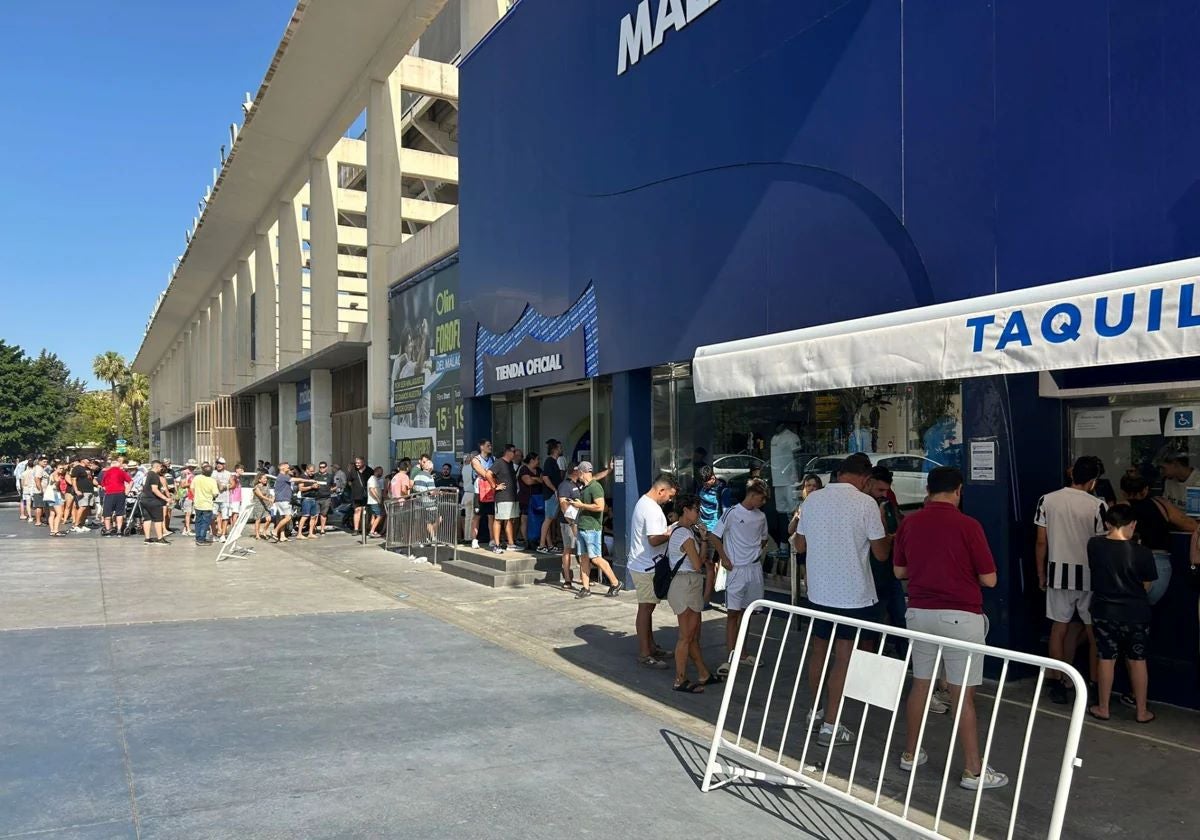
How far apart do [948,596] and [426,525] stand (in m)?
11.5

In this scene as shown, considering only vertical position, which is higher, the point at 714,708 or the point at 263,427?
the point at 263,427

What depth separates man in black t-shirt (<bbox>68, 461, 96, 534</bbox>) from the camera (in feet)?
69.6

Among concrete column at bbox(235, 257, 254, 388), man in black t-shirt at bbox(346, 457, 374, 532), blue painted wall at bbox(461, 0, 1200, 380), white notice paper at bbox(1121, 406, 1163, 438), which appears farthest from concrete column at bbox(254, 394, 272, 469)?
white notice paper at bbox(1121, 406, 1163, 438)

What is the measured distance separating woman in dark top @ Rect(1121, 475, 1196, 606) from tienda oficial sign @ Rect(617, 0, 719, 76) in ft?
23.0

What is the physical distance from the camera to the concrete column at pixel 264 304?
36094 millimetres

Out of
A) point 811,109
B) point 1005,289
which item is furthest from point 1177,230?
point 811,109

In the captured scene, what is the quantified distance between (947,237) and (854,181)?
1278 mm

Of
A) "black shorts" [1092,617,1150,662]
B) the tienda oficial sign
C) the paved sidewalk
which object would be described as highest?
the tienda oficial sign

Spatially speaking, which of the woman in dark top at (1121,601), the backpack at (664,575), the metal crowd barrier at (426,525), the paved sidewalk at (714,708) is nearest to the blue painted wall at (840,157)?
the woman in dark top at (1121,601)

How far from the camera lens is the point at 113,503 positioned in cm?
2017

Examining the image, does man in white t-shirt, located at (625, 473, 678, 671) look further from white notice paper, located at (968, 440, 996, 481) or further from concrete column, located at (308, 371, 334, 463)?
concrete column, located at (308, 371, 334, 463)

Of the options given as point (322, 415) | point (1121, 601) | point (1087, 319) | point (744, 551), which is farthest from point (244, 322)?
point (1087, 319)

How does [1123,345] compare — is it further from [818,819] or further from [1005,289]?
[818,819]

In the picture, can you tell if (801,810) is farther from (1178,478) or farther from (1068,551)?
(1178,478)
